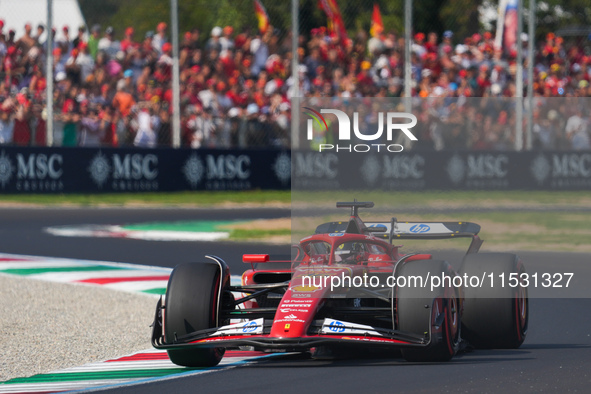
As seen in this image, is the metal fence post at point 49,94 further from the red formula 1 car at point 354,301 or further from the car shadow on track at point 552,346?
the car shadow on track at point 552,346

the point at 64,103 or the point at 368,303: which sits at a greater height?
the point at 64,103

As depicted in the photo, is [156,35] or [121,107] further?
[156,35]

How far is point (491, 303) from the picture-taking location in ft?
20.8

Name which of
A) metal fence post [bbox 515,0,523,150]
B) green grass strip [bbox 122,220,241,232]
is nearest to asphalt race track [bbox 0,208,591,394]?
green grass strip [bbox 122,220,241,232]

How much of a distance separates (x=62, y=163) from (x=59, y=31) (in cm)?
220

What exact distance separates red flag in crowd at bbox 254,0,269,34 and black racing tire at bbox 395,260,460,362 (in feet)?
47.8

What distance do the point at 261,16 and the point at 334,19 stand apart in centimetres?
148

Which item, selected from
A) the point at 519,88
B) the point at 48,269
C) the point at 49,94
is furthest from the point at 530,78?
the point at 48,269

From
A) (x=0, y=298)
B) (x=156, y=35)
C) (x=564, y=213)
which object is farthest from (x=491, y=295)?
(x=156, y=35)

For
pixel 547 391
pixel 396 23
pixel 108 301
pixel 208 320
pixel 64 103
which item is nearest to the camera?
pixel 547 391

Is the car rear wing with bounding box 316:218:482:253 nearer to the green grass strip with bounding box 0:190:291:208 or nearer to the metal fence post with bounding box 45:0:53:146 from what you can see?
the metal fence post with bounding box 45:0:53:146

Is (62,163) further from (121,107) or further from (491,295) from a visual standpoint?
(491,295)

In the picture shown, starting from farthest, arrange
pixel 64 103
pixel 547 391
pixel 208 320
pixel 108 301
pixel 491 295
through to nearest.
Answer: pixel 64 103 < pixel 108 301 < pixel 491 295 < pixel 208 320 < pixel 547 391

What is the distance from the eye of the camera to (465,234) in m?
6.48
